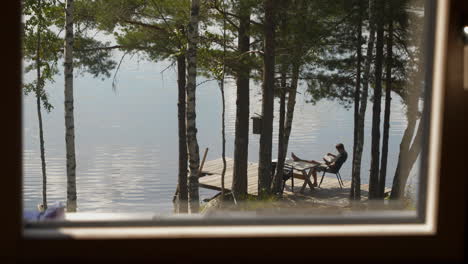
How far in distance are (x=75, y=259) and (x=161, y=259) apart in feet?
0.59

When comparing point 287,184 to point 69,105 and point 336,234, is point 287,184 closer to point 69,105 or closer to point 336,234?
point 69,105

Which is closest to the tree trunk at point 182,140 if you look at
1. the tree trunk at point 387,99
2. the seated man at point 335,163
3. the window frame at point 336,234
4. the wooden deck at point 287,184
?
the wooden deck at point 287,184

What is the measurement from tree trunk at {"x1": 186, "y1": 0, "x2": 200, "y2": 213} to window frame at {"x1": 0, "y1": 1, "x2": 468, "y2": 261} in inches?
219

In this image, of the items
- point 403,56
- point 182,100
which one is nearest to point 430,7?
point 403,56

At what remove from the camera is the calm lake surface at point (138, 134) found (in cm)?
948

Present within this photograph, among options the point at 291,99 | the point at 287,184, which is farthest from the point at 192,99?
the point at 287,184

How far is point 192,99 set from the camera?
22.6 feet

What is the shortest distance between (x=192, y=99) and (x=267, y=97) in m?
1.70

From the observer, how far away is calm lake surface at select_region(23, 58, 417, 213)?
9.48m

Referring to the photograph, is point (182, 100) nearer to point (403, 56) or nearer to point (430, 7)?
point (403, 56)

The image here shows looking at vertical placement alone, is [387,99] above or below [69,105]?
above

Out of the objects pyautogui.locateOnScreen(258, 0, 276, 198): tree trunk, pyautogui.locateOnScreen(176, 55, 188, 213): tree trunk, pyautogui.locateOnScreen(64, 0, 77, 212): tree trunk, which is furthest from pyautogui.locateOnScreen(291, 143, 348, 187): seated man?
pyautogui.locateOnScreen(64, 0, 77, 212): tree trunk

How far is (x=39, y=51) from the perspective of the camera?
8562mm

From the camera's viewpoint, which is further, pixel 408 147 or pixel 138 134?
pixel 138 134
